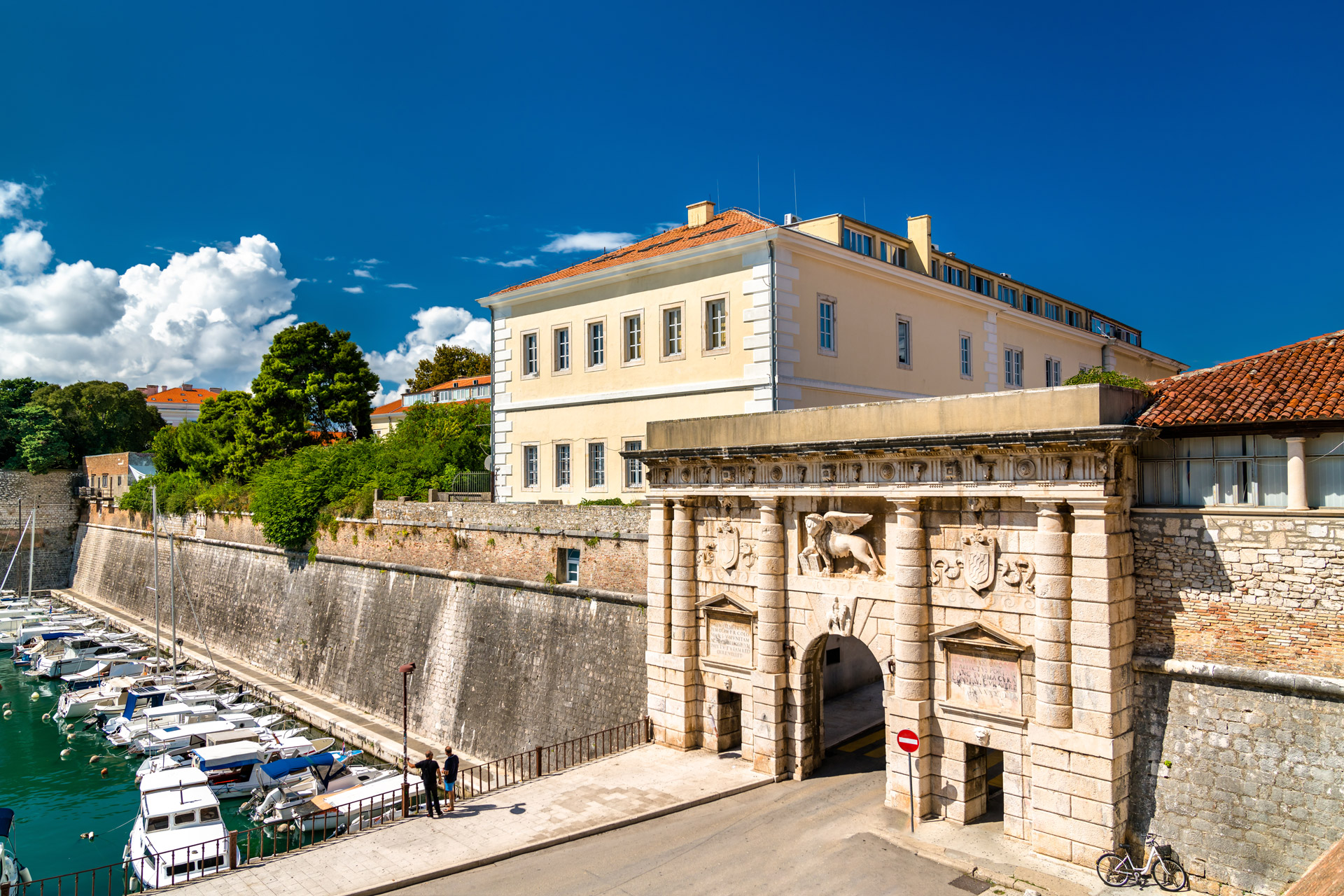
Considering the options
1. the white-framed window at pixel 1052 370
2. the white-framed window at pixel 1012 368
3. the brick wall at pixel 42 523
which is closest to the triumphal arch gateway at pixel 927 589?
the white-framed window at pixel 1012 368

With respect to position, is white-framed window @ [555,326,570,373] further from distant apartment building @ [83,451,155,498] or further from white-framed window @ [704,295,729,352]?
distant apartment building @ [83,451,155,498]

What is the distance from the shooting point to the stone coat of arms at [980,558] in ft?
42.7

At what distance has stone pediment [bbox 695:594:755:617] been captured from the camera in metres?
16.5

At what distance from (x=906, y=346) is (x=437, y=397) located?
39.4 metres

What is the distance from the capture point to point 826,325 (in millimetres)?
22844

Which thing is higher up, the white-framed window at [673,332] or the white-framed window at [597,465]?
the white-framed window at [673,332]

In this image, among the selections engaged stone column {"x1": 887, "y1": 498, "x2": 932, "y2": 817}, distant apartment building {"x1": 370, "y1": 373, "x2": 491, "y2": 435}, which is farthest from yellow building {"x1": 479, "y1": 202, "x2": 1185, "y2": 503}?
distant apartment building {"x1": 370, "y1": 373, "x2": 491, "y2": 435}

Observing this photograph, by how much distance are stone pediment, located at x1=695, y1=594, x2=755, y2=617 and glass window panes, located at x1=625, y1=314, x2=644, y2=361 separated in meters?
9.02

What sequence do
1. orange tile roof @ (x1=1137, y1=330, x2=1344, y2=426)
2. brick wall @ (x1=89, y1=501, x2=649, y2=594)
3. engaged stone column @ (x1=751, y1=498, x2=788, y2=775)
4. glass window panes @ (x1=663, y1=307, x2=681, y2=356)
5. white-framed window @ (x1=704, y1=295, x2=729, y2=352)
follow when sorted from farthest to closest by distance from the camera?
glass window panes @ (x1=663, y1=307, x2=681, y2=356) < white-framed window @ (x1=704, y1=295, x2=729, y2=352) < brick wall @ (x1=89, y1=501, x2=649, y2=594) < engaged stone column @ (x1=751, y1=498, x2=788, y2=775) < orange tile roof @ (x1=1137, y1=330, x2=1344, y2=426)

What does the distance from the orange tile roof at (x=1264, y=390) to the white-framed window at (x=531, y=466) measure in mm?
17642

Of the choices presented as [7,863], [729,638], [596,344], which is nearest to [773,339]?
[596,344]

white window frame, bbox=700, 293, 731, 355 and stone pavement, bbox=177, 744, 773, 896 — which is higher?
white window frame, bbox=700, 293, 731, 355

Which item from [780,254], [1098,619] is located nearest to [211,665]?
[780,254]

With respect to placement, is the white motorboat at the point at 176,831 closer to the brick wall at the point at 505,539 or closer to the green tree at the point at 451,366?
the brick wall at the point at 505,539
